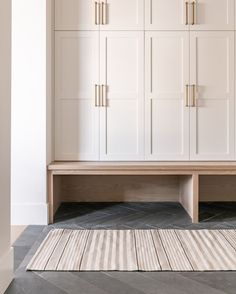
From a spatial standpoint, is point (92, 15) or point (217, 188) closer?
point (92, 15)

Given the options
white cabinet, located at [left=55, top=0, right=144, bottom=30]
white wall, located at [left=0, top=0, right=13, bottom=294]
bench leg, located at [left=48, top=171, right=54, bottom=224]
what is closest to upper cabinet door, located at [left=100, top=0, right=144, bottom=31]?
white cabinet, located at [left=55, top=0, right=144, bottom=30]

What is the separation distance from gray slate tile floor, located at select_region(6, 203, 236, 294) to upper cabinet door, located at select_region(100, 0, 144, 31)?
175cm

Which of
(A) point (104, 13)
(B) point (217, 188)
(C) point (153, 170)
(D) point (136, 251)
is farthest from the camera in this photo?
(B) point (217, 188)

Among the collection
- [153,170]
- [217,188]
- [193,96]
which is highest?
[193,96]

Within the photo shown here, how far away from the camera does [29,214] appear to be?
2.91 m

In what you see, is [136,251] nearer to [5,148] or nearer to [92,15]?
[5,148]

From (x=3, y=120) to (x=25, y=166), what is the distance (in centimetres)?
→ 125

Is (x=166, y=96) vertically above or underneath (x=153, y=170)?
above

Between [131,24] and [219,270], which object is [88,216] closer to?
→ [219,270]

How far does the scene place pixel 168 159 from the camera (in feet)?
10.8

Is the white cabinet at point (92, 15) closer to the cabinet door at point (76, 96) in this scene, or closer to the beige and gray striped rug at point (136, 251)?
the cabinet door at point (76, 96)

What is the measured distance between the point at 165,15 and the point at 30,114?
62.2 inches

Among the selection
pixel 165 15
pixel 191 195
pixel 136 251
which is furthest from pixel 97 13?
pixel 136 251

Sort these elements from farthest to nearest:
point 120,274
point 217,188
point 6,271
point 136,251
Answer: point 217,188 → point 136,251 → point 120,274 → point 6,271
